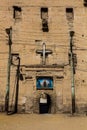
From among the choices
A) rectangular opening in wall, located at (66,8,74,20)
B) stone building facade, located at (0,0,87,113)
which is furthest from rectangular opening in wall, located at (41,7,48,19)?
rectangular opening in wall, located at (66,8,74,20)

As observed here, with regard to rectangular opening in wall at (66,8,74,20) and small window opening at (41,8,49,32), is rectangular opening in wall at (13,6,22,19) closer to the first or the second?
small window opening at (41,8,49,32)

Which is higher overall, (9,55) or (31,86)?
(9,55)

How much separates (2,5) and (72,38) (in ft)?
16.4

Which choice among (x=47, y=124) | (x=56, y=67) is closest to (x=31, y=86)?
(x=56, y=67)

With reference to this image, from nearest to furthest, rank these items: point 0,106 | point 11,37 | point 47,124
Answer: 1. point 47,124
2. point 0,106
3. point 11,37

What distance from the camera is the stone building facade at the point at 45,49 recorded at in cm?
1986

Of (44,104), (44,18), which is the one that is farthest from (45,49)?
(44,104)

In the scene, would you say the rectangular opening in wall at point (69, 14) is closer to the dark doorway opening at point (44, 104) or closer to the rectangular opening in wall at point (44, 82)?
the rectangular opening in wall at point (44, 82)

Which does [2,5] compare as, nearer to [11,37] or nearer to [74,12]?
[11,37]

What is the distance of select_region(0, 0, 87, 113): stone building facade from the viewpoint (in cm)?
1986

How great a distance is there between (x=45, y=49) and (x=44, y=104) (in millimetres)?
A: 3427

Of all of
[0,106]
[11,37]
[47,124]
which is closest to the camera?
[47,124]

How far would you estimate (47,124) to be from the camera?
1580 centimetres

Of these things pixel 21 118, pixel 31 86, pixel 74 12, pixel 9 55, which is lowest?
pixel 21 118
